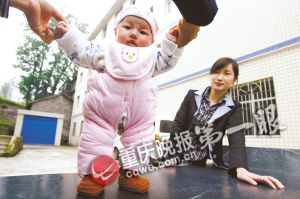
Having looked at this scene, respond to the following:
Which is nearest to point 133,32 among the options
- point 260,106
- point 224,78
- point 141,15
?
point 141,15

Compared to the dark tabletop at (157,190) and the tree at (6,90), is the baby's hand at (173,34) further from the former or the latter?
the tree at (6,90)

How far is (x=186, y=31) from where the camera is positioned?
63cm

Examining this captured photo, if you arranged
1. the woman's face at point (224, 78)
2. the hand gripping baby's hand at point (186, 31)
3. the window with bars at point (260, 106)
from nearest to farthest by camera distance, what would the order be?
the hand gripping baby's hand at point (186, 31) < the woman's face at point (224, 78) < the window with bars at point (260, 106)

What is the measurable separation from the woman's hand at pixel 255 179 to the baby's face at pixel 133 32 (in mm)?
797

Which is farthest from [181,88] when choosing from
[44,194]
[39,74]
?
[39,74]

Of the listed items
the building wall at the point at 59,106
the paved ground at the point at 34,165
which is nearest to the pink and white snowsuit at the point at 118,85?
the paved ground at the point at 34,165

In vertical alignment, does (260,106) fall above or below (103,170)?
above

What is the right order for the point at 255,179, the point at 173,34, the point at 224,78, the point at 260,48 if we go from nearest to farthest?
the point at 173,34
the point at 255,179
the point at 224,78
the point at 260,48

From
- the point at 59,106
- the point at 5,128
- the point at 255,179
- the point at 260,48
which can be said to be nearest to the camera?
the point at 255,179

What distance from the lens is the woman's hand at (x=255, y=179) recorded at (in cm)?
87

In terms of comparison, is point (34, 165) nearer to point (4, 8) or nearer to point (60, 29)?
point (60, 29)

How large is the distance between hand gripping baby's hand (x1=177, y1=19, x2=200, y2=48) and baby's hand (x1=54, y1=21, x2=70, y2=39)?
1.42 ft

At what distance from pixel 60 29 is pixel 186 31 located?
0.47m

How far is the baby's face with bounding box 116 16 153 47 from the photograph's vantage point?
81 cm
